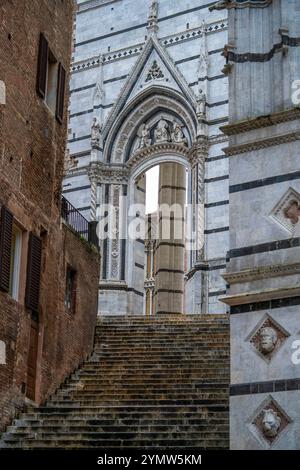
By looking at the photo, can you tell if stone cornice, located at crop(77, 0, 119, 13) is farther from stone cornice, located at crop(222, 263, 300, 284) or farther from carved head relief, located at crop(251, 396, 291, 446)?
carved head relief, located at crop(251, 396, 291, 446)

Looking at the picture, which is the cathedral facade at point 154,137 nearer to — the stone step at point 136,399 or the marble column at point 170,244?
the marble column at point 170,244

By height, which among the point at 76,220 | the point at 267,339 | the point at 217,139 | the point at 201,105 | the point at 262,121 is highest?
the point at 201,105

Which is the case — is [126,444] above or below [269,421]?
above

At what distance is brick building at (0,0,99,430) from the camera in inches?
754

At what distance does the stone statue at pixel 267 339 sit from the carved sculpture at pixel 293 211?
1.39 meters

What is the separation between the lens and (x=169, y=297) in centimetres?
3272

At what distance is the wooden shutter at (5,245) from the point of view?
61.0 feet

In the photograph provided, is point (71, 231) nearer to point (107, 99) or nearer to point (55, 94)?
point (55, 94)

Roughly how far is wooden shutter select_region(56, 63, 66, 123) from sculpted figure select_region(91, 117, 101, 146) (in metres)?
8.47

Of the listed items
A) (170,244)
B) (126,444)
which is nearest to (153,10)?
(170,244)

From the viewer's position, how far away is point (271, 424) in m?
12.7

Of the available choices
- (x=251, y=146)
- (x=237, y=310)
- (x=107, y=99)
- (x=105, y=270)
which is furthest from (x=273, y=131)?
(x=107, y=99)

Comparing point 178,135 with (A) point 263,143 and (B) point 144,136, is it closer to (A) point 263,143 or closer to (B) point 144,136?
(B) point 144,136

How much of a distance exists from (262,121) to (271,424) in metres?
3.97
